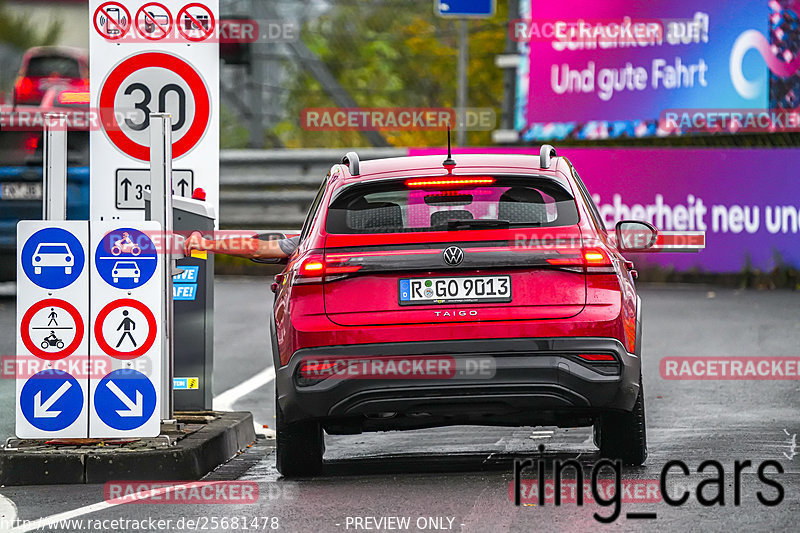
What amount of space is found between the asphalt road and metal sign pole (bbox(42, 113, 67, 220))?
4.99ft

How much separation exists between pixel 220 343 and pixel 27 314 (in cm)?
705

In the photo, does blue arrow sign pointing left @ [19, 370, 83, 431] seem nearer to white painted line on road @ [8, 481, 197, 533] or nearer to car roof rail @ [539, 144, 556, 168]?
white painted line on road @ [8, 481, 197, 533]

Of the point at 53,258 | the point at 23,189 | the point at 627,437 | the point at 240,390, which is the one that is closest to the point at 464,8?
the point at 23,189

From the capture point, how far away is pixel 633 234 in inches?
385

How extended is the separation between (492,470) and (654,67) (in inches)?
552

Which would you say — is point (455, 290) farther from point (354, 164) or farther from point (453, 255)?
point (354, 164)

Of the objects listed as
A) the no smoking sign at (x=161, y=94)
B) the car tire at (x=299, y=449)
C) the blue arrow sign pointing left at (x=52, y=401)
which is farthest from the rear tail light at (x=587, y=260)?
the no smoking sign at (x=161, y=94)

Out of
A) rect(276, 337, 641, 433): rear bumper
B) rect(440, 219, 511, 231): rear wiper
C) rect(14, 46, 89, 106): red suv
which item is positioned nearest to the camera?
rect(276, 337, 641, 433): rear bumper

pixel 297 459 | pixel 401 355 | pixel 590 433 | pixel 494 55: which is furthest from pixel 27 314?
pixel 494 55

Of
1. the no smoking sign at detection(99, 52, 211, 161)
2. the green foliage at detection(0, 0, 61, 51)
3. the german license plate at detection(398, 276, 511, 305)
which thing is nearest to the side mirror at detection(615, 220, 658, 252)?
the german license plate at detection(398, 276, 511, 305)

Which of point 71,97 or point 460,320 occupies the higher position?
point 71,97

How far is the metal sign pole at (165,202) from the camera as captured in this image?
9.95 meters

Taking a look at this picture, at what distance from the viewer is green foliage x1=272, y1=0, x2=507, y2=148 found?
3719cm

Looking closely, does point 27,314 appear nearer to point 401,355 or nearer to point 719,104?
point 401,355
